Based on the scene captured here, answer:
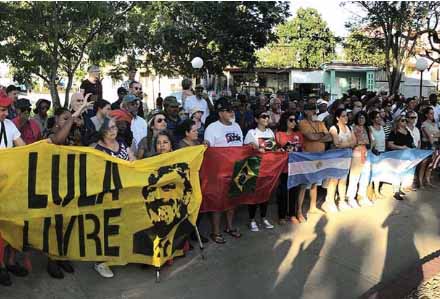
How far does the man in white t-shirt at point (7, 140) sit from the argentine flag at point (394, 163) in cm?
523

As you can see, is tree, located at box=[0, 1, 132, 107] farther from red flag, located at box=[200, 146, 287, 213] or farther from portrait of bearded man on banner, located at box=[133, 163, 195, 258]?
portrait of bearded man on banner, located at box=[133, 163, 195, 258]

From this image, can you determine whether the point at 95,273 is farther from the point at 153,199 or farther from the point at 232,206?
the point at 232,206

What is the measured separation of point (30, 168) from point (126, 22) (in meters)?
13.5

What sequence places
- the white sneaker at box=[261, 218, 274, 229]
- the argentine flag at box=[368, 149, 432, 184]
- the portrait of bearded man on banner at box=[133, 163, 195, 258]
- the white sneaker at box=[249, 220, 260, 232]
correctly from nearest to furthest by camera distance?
1. the portrait of bearded man on banner at box=[133, 163, 195, 258]
2. the white sneaker at box=[249, 220, 260, 232]
3. the white sneaker at box=[261, 218, 274, 229]
4. the argentine flag at box=[368, 149, 432, 184]

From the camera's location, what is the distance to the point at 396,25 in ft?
61.0

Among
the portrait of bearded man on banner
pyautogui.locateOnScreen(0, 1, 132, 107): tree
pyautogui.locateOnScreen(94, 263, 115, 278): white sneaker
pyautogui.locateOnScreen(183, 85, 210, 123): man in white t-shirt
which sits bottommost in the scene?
pyautogui.locateOnScreen(94, 263, 115, 278): white sneaker

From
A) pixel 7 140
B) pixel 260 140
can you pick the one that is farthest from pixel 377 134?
pixel 7 140

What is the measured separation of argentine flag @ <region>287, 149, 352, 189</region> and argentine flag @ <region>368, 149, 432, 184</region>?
693 mm

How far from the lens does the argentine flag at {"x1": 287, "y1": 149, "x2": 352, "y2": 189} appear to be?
21.5 ft

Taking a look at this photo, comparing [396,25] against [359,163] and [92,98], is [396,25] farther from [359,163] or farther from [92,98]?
[92,98]

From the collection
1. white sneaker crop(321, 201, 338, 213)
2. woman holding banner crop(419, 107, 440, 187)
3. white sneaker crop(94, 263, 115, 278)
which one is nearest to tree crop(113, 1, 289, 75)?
woman holding banner crop(419, 107, 440, 187)

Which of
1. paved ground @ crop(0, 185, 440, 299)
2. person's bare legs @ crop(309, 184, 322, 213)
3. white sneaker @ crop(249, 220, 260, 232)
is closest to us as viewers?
paved ground @ crop(0, 185, 440, 299)

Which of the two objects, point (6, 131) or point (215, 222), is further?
point (215, 222)

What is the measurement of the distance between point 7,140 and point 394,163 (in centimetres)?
597
